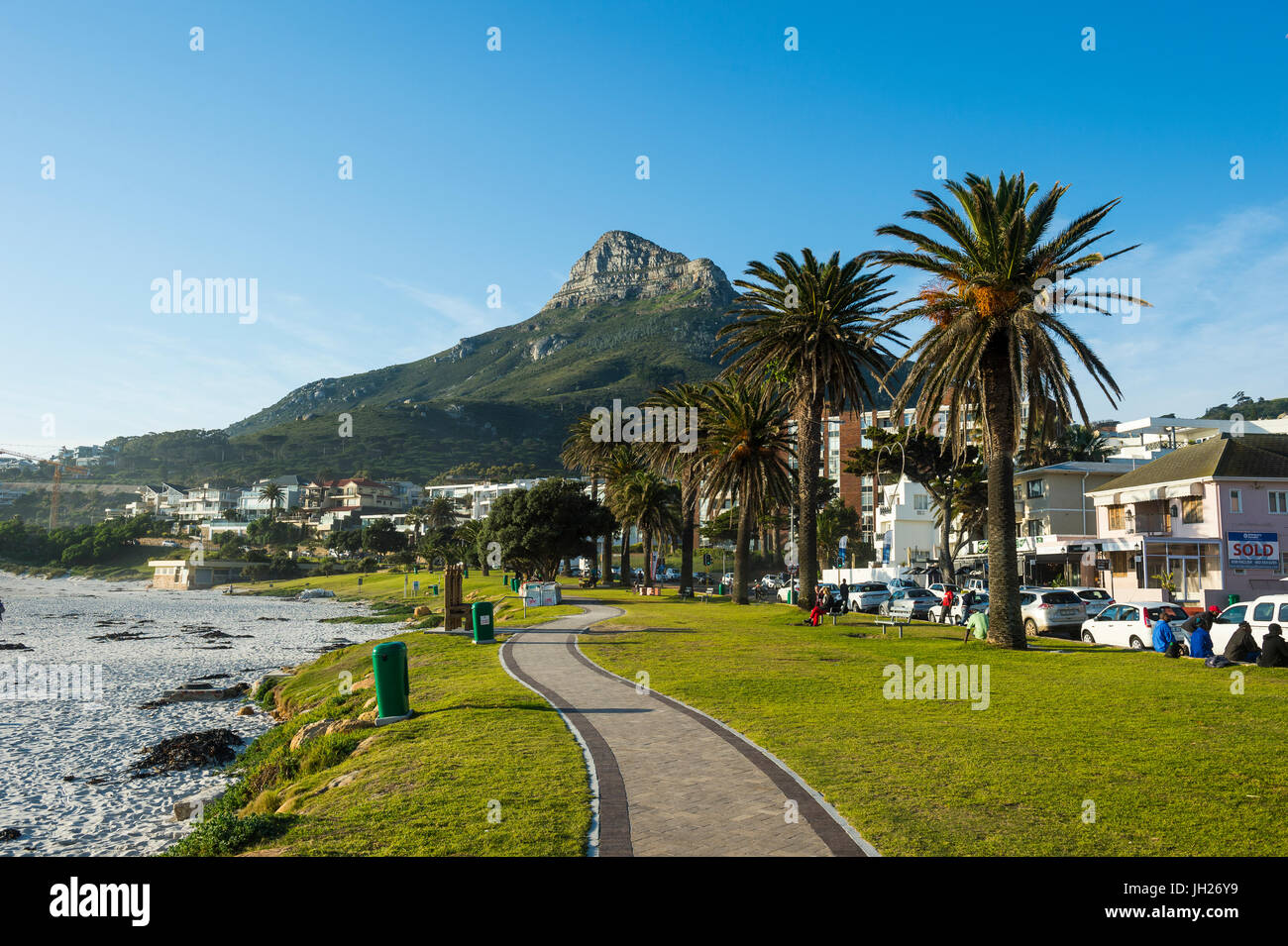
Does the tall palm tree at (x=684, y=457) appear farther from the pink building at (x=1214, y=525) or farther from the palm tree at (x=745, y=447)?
the pink building at (x=1214, y=525)

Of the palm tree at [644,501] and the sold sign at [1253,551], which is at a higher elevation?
the palm tree at [644,501]

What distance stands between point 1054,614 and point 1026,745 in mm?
19224

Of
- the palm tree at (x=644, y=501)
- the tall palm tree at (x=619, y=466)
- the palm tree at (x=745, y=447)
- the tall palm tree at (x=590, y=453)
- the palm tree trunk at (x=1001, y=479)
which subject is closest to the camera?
the palm tree trunk at (x=1001, y=479)

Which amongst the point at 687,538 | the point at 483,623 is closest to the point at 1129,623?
the point at 483,623

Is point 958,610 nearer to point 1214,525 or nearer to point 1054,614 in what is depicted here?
point 1054,614

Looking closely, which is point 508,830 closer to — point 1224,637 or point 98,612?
point 1224,637

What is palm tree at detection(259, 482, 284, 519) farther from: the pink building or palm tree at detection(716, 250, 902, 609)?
the pink building

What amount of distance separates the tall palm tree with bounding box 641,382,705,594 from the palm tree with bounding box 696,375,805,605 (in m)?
1.97

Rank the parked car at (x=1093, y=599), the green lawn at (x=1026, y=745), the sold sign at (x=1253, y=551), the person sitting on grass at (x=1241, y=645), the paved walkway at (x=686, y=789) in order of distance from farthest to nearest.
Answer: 1. the sold sign at (x=1253, y=551)
2. the parked car at (x=1093, y=599)
3. the person sitting on grass at (x=1241, y=645)
4. the green lawn at (x=1026, y=745)
5. the paved walkway at (x=686, y=789)

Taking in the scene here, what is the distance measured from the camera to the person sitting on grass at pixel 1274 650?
1794 centimetres

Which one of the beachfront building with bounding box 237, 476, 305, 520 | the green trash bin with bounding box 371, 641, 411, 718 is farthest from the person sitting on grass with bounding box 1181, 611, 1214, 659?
the beachfront building with bounding box 237, 476, 305, 520

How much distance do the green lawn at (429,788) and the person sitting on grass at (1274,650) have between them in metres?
16.2

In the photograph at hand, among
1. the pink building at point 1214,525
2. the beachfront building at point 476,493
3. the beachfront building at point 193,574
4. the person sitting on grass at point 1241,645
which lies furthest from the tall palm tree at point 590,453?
the beachfront building at point 476,493

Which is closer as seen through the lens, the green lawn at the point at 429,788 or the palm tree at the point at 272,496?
the green lawn at the point at 429,788
